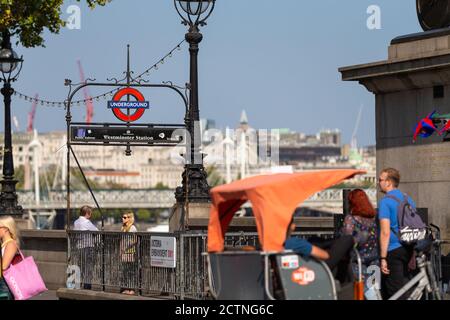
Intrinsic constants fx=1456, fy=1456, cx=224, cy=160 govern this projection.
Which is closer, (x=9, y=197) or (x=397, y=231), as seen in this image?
(x=397, y=231)

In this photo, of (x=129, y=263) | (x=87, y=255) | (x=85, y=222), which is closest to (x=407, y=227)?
(x=129, y=263)

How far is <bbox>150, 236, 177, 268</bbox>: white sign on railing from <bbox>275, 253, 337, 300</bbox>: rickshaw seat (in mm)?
5977

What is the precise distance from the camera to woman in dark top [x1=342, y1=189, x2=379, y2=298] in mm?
14703

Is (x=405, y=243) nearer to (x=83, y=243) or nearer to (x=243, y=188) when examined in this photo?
(x=243, y=188)

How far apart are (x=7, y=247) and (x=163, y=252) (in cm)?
414

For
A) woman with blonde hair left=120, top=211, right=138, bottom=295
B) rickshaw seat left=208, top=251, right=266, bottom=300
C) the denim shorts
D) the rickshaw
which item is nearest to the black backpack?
the rickshaw

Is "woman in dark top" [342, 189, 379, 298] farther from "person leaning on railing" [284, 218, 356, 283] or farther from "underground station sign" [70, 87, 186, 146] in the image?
"underground station sign" [70, 87, 186, 146]

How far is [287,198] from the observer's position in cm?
1339

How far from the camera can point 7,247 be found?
15.9m

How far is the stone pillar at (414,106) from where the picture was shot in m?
19.0

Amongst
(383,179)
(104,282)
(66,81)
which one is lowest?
(104,282)

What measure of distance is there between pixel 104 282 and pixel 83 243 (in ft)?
2.83

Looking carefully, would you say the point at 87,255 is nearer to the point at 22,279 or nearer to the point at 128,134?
the point at 128,134
